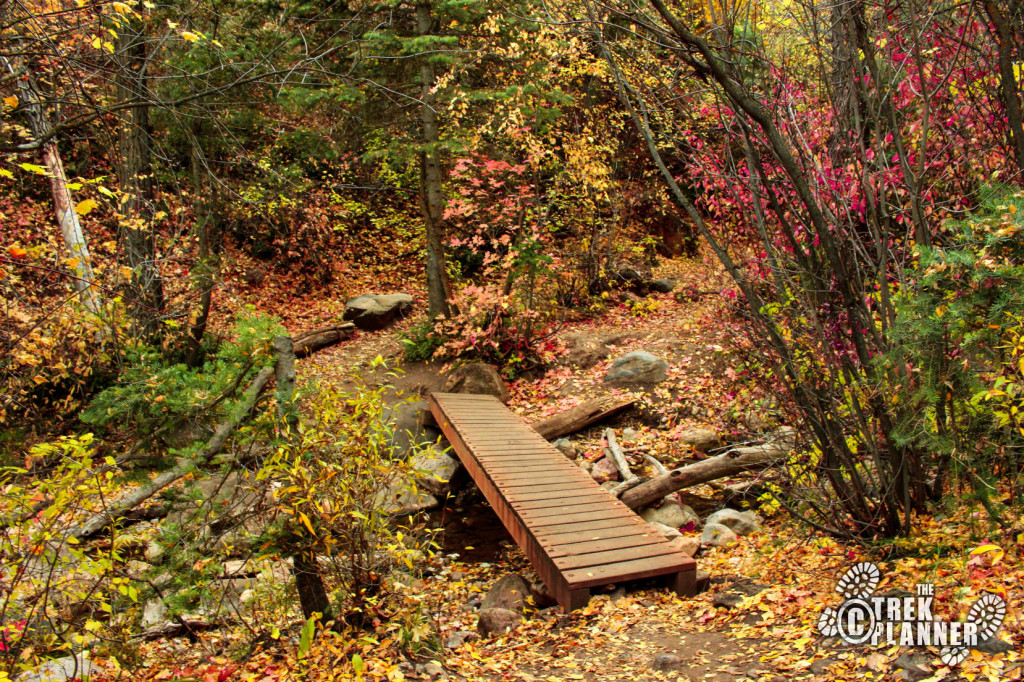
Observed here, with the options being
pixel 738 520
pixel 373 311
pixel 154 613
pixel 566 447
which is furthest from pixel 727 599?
pixel 373 311

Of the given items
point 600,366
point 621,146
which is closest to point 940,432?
point 600,366

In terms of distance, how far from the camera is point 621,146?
14617 millimetres

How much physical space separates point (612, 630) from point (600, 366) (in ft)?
21.6

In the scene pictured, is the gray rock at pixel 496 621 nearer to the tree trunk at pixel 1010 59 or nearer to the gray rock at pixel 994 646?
the gray rock at pixel 994 646

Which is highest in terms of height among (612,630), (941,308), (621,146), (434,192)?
(621,146)

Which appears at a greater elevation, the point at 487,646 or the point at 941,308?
the point at 941,308

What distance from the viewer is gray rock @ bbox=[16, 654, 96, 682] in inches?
111

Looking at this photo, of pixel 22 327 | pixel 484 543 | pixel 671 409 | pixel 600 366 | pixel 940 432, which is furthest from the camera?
pixel 600 366

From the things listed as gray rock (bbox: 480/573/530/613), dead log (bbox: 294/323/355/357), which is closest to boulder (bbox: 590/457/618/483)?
gray rock (bbox: 480/573/530/613)

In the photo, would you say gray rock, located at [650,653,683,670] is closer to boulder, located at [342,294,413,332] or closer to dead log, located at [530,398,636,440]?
dead log, located at [530,398,636,440]

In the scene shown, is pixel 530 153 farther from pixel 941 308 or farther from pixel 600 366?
pixel 941 308

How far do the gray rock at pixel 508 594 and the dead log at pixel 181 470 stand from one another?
2.42 metres

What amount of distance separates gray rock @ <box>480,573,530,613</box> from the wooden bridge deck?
29 cm

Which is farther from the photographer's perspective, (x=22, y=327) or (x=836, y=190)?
(x=22, y=327)
